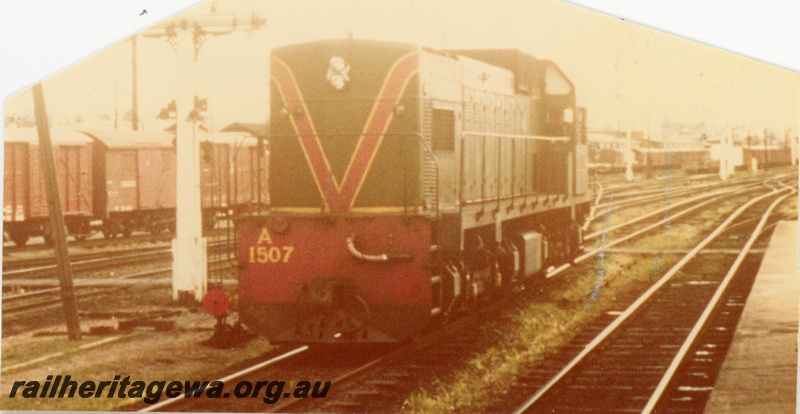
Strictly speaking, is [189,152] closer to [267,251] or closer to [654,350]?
[267,251]

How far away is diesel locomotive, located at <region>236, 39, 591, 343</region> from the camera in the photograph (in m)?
7.34

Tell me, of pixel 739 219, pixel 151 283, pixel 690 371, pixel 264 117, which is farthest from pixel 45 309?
pixel 739 219

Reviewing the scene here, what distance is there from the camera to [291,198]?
7.80 meters

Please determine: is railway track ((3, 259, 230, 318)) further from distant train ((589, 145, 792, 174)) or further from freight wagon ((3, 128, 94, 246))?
distant train ((589, 145, 792, 174))

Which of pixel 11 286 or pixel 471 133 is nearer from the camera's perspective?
pixel 11 286

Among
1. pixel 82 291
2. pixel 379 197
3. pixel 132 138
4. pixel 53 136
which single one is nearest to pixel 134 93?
pixel 132 138

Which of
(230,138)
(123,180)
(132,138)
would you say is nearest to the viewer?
(230,138)

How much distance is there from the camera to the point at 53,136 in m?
8.11

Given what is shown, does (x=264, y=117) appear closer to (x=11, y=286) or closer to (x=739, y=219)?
(x=11, y=286)

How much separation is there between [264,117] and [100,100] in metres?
1.23

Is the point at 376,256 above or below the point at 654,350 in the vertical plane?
→ above

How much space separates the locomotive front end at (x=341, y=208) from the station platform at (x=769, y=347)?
2125 millimetres

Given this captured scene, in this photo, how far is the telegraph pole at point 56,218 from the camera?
25.9 ft

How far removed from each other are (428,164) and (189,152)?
1872 mm
